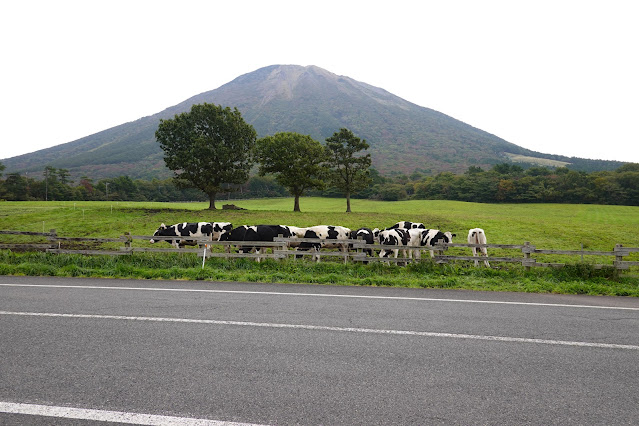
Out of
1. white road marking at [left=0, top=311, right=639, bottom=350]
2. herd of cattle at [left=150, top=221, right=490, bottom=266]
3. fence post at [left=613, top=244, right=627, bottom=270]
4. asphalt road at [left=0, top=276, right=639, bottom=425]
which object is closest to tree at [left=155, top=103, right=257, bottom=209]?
herd of cattle at [left=150, top=221, right=490, bottom=266]

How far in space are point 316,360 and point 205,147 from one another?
40.3 m

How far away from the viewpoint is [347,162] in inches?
1987

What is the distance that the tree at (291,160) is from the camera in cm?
4706

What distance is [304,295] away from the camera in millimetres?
8664

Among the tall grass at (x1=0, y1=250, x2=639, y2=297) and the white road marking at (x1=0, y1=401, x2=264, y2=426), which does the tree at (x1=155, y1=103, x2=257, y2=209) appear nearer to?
the tall grass at (x1=0, y1=250, x2=639, y2=297)

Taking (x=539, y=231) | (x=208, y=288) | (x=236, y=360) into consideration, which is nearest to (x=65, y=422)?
(x=236, y=360)

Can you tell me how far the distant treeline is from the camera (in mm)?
76875

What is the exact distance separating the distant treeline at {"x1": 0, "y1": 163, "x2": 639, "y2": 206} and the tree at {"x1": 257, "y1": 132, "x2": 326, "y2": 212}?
24.7 m

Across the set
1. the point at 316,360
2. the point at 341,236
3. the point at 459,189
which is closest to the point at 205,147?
the point at 341,236

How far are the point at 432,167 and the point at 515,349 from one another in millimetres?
199818

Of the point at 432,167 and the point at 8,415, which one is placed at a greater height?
the point at 432,167

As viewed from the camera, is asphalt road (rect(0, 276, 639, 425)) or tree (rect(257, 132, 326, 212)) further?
tree (rect(257, 132, 326, 212))

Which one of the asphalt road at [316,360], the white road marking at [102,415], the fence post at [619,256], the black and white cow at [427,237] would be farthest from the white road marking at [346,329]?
the black and white cow at [427,237]

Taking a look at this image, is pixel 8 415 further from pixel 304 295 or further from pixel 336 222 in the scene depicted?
pixel 336 222
